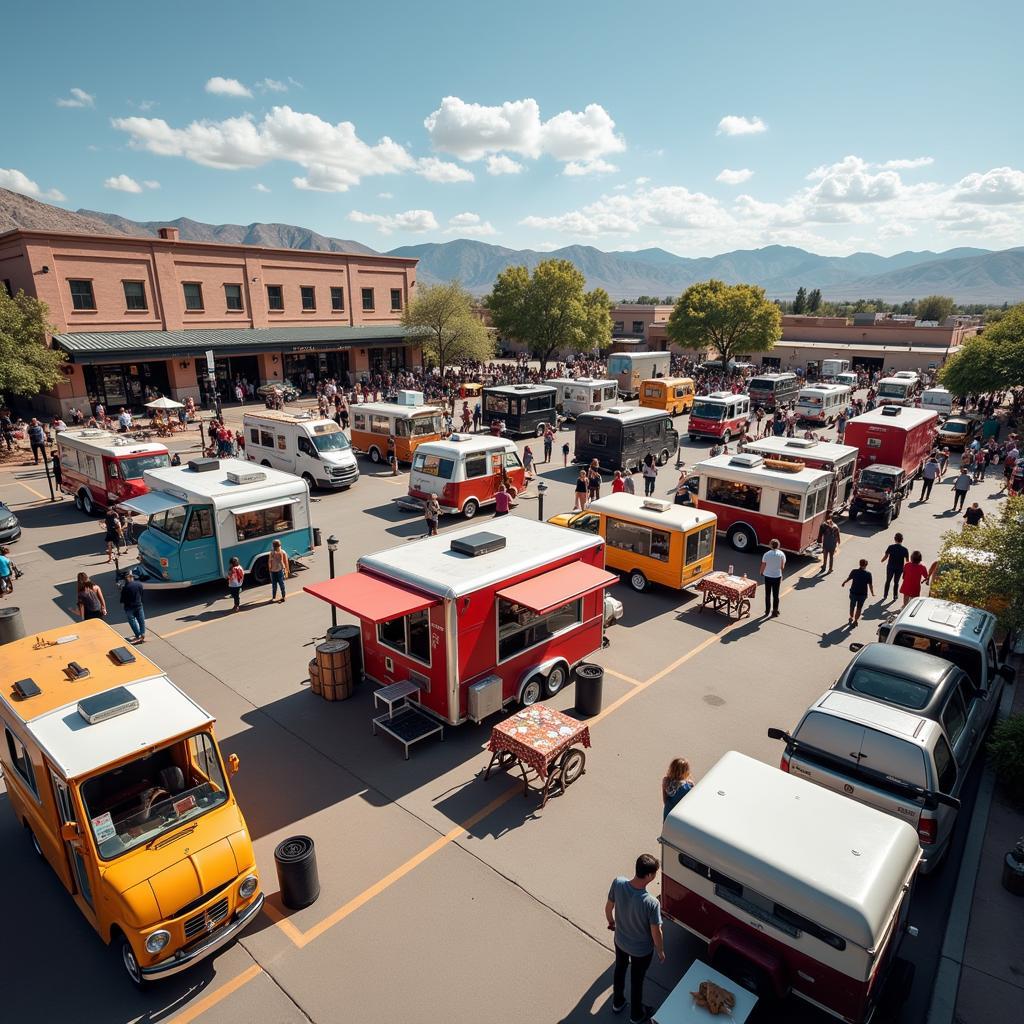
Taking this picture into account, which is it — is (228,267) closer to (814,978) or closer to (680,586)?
(680,586)

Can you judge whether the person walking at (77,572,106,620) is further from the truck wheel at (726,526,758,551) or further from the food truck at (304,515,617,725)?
the truck wheel at (726,526,758,551)

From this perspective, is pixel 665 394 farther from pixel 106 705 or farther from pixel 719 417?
pixel 106 705

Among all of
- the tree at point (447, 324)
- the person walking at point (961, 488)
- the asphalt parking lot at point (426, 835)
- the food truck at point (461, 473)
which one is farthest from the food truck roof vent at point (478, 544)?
the tree at point (447, 324)

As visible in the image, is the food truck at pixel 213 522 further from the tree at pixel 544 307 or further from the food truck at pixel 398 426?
the tree at pixel 544 307

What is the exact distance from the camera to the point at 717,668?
42.4 feet

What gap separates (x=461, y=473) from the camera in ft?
71.1

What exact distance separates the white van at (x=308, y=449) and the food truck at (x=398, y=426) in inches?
111

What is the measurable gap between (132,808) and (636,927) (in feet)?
17.5

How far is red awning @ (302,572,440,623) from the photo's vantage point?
378 inches

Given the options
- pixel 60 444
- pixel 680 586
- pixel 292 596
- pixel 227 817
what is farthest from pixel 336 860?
pixel 60 444

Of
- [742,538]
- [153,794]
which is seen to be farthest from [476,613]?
[742,538]

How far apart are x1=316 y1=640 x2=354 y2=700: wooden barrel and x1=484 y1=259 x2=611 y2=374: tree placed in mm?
46232

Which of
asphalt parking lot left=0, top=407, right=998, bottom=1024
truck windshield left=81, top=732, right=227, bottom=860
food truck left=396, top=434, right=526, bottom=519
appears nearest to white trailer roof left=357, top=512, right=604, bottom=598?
asphalt parking lot left=0, top=407, right=998, bottom=1024

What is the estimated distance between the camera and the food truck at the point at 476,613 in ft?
33.0
